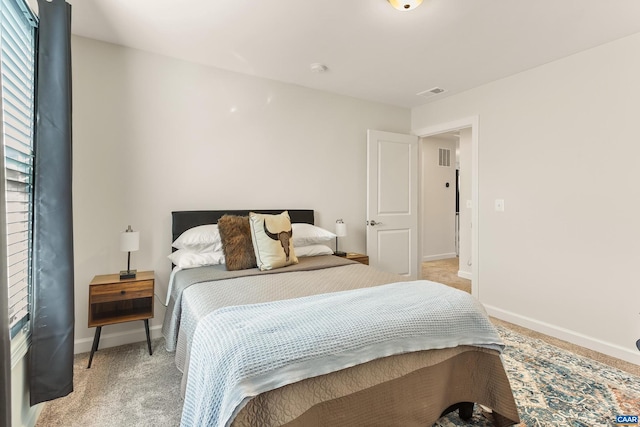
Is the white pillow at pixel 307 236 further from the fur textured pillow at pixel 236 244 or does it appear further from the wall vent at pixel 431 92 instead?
the wall vent at pixel 431 92

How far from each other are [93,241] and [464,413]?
282 cm

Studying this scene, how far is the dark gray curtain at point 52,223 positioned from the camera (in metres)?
1.52

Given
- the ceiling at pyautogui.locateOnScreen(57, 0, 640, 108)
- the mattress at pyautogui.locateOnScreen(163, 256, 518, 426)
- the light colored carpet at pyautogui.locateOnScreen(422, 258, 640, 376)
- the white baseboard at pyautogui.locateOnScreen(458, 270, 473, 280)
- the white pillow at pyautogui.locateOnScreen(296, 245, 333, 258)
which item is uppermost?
the ceiling at pyautogui.locateOnScreen(57, 0, 640, 108)

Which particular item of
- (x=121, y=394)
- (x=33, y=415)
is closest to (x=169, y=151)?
(x=121, y=394)

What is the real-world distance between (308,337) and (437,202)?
5670mm

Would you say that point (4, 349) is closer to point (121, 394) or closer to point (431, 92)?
point (121, 394)

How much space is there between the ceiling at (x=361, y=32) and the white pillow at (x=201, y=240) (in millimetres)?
1511

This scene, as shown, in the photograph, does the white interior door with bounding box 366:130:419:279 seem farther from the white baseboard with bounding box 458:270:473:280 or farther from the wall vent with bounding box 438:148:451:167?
the wall vent with bounding box 438:148:451:167

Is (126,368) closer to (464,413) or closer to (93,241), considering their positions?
(93,241)

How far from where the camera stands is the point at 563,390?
6.41 feet

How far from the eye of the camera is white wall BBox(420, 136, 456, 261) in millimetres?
6145

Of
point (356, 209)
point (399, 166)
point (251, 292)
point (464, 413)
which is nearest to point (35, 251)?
point (251, 292)

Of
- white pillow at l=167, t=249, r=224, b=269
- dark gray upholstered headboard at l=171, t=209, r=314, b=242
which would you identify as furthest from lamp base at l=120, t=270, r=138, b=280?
dark gray upholstered headboard at l=171, t=209, r=314, b=242

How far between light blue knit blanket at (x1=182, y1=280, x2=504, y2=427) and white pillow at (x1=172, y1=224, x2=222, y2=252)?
3.97 feet
